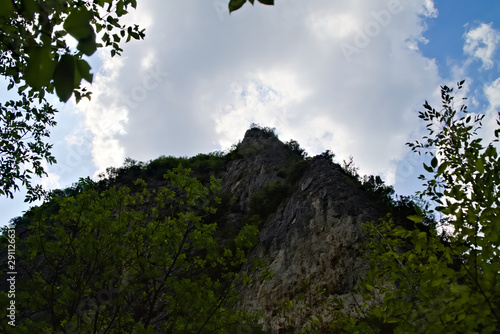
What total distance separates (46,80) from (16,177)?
5.51m

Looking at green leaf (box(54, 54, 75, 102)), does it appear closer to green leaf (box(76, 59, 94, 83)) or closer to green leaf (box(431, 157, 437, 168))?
green leaf (box(76, 59, 94, 83))

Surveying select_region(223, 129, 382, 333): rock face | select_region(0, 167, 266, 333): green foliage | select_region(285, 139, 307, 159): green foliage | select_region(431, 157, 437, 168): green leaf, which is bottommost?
select_region(0, 167, 266, 333): green foliage

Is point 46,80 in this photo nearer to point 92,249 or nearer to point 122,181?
point 92,249

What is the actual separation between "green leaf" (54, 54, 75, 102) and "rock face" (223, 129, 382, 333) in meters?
8.44

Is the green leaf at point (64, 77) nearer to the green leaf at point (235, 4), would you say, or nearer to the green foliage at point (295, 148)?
the green leaf at point (235, 4)

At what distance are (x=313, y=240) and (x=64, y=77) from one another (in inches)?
445

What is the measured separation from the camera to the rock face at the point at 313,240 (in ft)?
30.2

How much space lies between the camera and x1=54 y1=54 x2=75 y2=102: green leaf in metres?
0.76

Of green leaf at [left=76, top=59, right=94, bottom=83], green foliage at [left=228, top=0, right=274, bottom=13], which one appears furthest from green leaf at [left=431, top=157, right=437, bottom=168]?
green leaf at [left=76, top=59, right=94, bottom=83]

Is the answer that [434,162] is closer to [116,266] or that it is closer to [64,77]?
[64,77]

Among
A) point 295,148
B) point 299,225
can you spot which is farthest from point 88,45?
point 295,148

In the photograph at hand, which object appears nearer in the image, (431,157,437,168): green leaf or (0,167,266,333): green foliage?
(431,157,437,168): green leaf

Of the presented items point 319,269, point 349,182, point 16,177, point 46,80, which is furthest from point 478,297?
point 349,182

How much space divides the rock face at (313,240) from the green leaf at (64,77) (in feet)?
27.7
